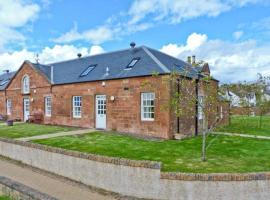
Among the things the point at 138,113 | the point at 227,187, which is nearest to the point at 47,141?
the point at 138,113

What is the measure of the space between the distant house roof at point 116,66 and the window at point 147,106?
4.53 feet


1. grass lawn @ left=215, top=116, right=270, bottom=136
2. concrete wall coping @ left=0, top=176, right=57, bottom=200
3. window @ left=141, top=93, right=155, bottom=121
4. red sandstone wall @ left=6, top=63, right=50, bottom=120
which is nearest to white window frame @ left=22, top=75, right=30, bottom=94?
red sandstone wall @ left=6, top=63, right=50, bottom=120

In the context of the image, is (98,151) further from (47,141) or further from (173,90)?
(173,90)

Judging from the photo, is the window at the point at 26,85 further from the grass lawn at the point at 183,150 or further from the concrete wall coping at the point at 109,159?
the concrete wall coping at the point at 109,159

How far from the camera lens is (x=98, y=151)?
1292 centimetres

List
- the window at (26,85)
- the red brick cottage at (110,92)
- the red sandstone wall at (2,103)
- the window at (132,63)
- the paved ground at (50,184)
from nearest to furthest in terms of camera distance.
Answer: the paved ground at (50,184)
the red brick cottage at (110,92)
the window at (132,63)
the window at (26,85)
the red sandstone wall at (2,103)

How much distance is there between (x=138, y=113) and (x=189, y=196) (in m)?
10.1

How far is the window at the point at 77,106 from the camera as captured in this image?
893 inches

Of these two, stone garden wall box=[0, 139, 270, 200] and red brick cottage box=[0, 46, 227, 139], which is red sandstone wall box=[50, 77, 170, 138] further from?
stone garden wall box=[0, 139, 270, 200]

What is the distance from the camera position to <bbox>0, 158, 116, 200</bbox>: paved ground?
9703 millimetres

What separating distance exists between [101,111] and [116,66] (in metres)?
3.46

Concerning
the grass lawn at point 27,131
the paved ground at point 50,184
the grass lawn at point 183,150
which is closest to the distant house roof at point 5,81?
the grass lawn at point 27,131

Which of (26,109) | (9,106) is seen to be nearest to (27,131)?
(26,109)

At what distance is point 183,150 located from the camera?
13.7 meters
